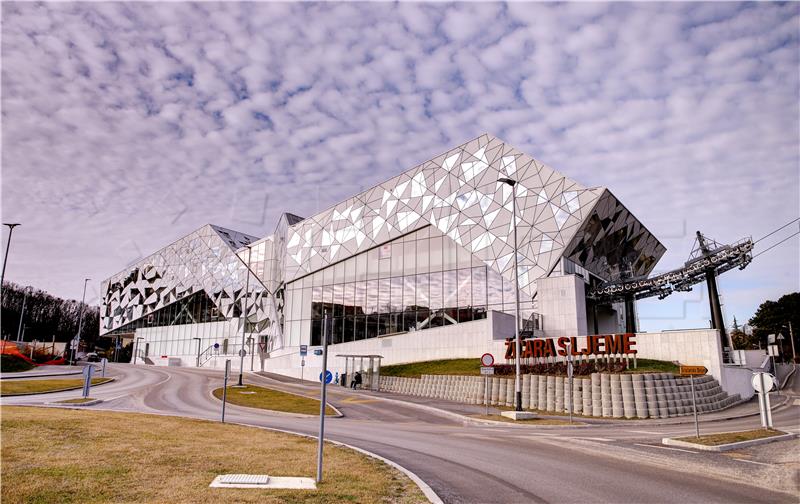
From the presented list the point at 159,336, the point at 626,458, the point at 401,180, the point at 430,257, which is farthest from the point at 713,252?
the point at 159,336

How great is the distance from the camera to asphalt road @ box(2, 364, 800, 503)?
9.36 meters

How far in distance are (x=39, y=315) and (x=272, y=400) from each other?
104 metres

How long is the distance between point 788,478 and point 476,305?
3679 centimetres

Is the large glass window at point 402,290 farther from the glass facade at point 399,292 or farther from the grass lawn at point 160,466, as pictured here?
the grass lawn at point 160,466

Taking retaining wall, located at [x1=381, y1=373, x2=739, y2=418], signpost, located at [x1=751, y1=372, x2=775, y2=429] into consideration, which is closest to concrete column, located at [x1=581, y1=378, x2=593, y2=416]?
retaining wall, located at [x1=381, y1=373, x2=739, y2=418]

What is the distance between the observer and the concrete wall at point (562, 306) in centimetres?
4181

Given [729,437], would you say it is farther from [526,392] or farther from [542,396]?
[526,392]

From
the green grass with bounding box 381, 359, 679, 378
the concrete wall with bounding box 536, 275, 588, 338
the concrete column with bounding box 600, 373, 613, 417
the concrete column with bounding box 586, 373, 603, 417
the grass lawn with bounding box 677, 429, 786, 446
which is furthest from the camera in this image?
the concrete wall with bounding box 536, 275, 588, 338

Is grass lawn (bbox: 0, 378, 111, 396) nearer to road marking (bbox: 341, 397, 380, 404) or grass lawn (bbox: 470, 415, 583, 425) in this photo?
road marking (bbox: 341, 397, 380, 404)

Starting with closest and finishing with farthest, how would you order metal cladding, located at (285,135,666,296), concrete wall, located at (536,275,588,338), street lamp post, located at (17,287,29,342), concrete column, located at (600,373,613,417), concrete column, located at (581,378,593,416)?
concrete column, located at (600,373,613,417)
concrete column, located at (581,378,593,416)
concrete wall, located at (536,275,588,338)
metal cladding, located at (285,135,666,296)
street lamp post, located at (17,287,29,342)

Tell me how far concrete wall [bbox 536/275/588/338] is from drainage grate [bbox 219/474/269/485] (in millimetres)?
35893

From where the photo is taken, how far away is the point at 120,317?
9831cm

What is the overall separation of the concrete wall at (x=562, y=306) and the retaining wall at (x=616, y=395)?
37.1ft

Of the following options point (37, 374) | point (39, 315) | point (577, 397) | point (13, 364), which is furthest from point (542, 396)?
point (39, 315)
